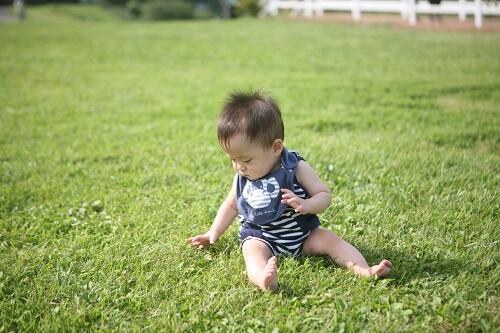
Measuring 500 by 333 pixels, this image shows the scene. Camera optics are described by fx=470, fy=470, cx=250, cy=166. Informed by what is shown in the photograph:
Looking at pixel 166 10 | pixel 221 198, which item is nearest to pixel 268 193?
pixel 221 198

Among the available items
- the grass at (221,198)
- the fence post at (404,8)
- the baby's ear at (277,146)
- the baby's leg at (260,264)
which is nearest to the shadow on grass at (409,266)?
the grass at (221,198)

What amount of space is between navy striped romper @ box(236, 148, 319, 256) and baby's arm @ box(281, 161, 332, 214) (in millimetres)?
52

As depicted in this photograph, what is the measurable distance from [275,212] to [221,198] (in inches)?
50.4

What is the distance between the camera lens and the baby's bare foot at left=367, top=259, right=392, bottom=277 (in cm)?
290

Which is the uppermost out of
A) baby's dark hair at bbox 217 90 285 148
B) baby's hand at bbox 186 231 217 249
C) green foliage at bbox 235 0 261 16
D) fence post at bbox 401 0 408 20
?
green foliage at bbox 235 0 261 16

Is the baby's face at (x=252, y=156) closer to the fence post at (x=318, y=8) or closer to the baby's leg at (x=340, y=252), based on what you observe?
the baby's leg at (x=340, y=252)

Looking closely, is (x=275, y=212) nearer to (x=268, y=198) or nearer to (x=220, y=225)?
(x=268, y=198)

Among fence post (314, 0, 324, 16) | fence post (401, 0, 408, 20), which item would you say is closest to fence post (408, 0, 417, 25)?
fence post (401, 0, 408, 20)

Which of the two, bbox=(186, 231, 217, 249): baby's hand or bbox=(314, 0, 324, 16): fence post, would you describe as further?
bbox=(314, 0, 324, 16): fence post

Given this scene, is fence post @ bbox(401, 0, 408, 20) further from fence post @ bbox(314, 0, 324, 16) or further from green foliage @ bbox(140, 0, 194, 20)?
green foliage @ bbox(140, 0, 194, 20)

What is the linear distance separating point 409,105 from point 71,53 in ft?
39.3

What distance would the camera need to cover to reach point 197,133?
6.62 metres

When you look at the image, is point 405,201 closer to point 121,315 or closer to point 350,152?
point 350,152

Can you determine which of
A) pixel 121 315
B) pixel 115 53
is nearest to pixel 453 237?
pixel 121 315
